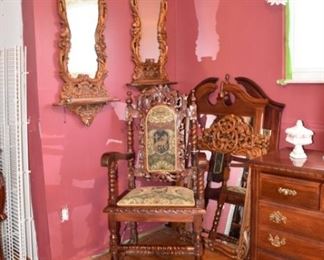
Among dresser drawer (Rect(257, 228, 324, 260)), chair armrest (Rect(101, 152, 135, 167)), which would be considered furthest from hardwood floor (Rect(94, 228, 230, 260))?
chair armrest (Rect(101, 152, 135, 167))

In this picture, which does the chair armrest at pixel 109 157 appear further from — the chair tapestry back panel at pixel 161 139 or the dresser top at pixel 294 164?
the dresser top at pixel 294 164

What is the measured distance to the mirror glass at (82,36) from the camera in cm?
280

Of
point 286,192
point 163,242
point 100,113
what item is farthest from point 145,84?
point 286,192

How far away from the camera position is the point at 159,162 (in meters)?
3.07

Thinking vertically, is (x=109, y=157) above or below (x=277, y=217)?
above

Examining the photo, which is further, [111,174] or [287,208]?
[111,174]

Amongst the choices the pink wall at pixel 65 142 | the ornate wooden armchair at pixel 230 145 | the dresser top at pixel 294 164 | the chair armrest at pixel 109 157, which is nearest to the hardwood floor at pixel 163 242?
the ornate wooden armchair at pixel 230 145

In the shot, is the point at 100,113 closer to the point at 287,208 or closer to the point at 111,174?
the point at 111,174

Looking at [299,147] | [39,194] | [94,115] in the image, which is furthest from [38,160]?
[299,147]

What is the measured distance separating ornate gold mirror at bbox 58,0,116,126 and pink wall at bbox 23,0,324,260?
6 cm

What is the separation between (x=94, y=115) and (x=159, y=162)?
0.58 metres

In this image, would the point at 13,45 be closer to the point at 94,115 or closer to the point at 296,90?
the point at 94,115

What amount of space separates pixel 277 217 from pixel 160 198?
732 mm

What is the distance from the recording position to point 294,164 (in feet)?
7.98
